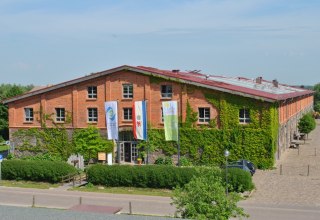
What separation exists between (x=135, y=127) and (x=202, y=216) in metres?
25.7

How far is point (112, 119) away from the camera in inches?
1855

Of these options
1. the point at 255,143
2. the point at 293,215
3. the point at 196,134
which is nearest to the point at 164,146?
the point at 196,134

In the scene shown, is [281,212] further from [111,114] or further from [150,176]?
[111,114]

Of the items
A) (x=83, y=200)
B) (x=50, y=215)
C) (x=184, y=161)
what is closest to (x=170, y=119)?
(x=184, y=161)

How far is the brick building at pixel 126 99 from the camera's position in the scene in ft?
153

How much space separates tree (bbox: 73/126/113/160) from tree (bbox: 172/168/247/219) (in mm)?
26807

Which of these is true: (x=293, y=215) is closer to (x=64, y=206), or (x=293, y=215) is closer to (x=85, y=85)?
(x=64, y=206)

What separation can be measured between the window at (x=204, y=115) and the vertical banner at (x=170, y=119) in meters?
2.76

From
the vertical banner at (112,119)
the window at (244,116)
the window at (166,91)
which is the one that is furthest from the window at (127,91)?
the window at (244,116)

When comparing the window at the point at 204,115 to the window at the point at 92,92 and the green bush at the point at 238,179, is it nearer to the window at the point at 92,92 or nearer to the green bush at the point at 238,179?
the window at the point at 92,92

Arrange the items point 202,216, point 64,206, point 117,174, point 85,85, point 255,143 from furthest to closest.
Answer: point 85,85
point 255,143
point 117,174
point 64,206
point 202,216

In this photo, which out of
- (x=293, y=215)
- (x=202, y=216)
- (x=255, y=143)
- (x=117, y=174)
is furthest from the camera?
(x=255, y=143)

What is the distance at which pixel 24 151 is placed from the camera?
5222 cm

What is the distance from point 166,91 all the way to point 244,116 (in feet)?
24.5
